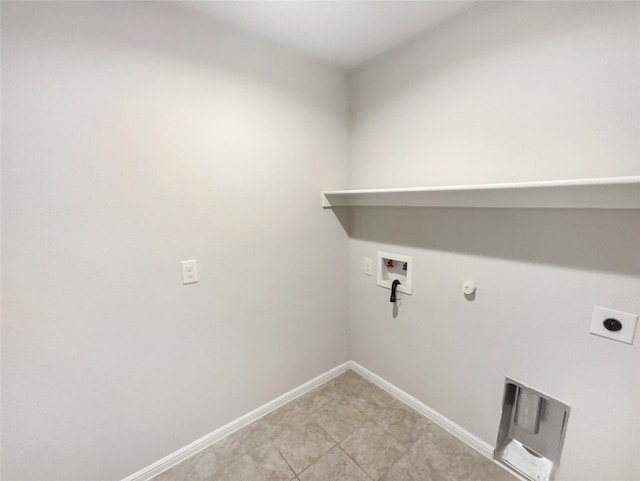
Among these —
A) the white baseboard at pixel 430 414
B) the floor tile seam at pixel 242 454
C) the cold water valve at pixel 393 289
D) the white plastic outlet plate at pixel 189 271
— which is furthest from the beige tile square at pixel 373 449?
the white plastic outlet plate at pixel 189 271


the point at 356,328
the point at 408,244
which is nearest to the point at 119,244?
the point at 408,244

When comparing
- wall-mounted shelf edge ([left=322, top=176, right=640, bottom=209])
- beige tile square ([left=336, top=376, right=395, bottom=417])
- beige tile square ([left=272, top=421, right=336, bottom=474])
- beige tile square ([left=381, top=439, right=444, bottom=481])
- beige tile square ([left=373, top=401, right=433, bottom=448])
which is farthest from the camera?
beige tile square ([left=336, top=376, right=395, bottom=417])

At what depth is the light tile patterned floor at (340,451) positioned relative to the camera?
4.43ft

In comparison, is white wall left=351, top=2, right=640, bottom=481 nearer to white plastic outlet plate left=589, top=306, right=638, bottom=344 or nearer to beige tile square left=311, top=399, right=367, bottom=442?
white plastic outlet plate left=589, top=306, right=638, bottom=344

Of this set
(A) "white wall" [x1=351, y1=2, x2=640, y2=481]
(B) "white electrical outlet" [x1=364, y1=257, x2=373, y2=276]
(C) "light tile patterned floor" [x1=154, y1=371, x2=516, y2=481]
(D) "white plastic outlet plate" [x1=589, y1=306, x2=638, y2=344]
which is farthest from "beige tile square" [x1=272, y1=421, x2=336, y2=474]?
(D) "white plastic outlet plate" [x1=589, y1=306, x2=638, y2=344]

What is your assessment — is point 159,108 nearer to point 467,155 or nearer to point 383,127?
point 383,127

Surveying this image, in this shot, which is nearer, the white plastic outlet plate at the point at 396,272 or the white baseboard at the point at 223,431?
the white baseboard at the point at 223,431

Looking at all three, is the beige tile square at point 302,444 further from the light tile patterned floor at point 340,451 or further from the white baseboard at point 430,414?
the white baseboard at point 430,414

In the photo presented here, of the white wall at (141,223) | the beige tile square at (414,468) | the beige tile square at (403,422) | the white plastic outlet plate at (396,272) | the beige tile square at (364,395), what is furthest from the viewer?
the beige tile square at (364,395)

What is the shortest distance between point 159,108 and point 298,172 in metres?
0.79

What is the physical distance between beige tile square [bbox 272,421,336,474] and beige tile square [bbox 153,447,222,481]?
34cm

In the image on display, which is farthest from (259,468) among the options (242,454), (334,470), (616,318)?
(616,318)

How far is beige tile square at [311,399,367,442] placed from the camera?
160 centimetres

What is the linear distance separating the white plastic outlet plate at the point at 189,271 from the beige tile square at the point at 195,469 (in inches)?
39.5
